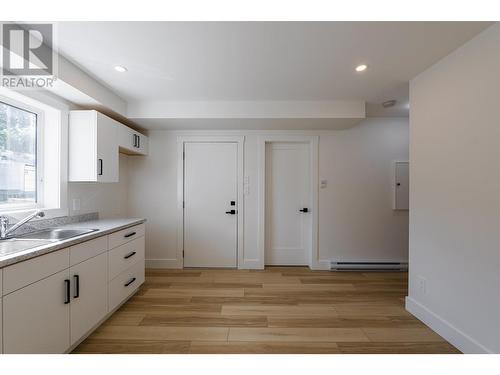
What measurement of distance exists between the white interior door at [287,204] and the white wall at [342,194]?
0.23 meters

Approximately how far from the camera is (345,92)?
8.93ft

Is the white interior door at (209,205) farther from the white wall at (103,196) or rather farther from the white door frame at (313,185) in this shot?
the white wall at (103,196)

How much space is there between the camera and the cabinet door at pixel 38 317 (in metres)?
1.26

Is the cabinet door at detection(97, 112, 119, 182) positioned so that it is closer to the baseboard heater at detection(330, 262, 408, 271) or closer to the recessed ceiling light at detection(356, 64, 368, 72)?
the recessed ceiling light at detection(356, 64, 368, 72)

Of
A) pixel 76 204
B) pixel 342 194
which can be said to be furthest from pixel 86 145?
pixel 342 194

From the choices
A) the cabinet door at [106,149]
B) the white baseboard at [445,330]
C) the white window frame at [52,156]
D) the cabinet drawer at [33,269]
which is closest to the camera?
the cabinet drawer at [33,269]

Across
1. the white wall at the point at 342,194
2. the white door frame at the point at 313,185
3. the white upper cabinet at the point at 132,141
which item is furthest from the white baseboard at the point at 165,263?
the white upper cabinet at the point at 132,141

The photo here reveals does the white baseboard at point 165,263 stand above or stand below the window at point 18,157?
below

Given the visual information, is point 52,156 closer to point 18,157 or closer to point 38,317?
point 18,157

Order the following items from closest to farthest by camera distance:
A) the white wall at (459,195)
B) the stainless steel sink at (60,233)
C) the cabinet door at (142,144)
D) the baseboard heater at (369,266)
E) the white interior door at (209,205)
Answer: the white wall at (459,195)
the stainless steel sink at (60,233)
the cabinet door at (142,144)
the baseboard heater at (369,266)
the white interior door at (209,205)

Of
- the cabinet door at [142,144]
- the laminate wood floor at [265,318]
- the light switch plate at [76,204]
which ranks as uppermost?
the cabinet door at [142,144]

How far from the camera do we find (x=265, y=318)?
7.46ft

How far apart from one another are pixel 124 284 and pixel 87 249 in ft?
2.45

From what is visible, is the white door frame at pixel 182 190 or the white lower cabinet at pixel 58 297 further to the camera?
the white door frame at pixel 182 190
